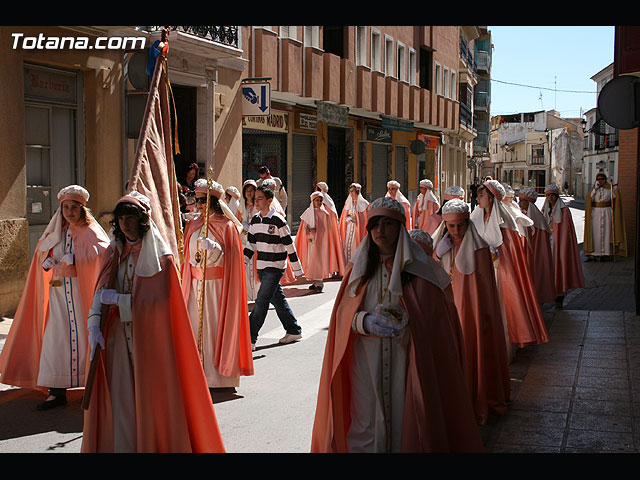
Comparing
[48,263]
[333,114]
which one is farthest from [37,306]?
[333,114]

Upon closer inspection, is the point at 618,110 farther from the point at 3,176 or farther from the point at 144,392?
the point at 3,176

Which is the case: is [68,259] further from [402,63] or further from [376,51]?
[402,63]

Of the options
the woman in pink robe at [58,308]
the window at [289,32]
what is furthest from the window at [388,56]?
the woman in pink robe at [58,308]

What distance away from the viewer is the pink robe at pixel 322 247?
46.9 feet

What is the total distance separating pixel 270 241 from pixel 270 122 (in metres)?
13.9

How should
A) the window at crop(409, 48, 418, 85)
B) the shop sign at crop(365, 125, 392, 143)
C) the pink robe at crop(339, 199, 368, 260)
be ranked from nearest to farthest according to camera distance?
the pink robe at crop(339, 199, 368, 260)
the shop sign at crop(365, 125, 392, 143)
the window at crop(409, 48, 418, 85)

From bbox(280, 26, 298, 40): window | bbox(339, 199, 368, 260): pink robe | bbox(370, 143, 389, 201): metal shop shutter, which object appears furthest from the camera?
bbox(370, 143, 389, 201): metal shop shutter

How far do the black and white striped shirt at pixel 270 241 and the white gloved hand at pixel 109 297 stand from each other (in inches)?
167

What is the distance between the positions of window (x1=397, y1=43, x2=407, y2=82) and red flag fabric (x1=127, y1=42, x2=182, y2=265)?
26.5 meters

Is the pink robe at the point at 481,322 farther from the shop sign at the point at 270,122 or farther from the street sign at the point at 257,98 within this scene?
the shop sign at the point at 270,122

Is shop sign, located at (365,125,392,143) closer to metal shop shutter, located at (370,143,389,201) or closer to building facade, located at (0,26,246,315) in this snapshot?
metal shop shutter, located at (370,143,389,201)

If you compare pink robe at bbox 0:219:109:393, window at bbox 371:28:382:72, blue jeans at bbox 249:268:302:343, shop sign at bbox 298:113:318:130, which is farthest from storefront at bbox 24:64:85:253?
window at bbox 371:28:382:72

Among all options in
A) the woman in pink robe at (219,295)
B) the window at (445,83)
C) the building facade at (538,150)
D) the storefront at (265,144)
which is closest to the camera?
the woman in pink robe at (219,295)

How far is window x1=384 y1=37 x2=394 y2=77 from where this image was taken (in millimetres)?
29781
